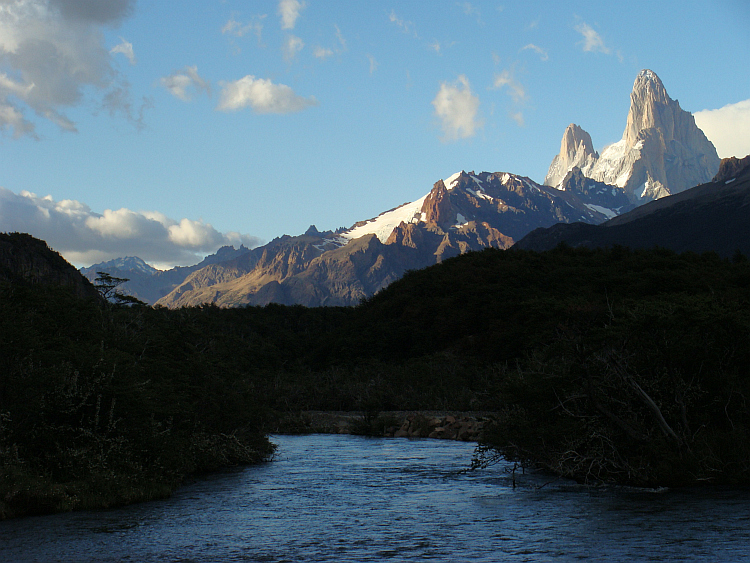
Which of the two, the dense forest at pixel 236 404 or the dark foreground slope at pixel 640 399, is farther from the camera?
the dark foreground slope at pixel 640 399

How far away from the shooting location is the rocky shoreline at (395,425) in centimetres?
4825

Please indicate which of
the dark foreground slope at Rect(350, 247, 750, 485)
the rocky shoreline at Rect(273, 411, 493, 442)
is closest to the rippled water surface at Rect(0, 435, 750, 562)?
the dark foreground slope at Rect(350, 247, 750, 485)

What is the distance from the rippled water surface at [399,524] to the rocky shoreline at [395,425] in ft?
63.8

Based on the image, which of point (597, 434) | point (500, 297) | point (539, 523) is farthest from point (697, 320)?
point (500, 297)

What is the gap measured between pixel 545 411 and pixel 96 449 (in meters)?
16.0

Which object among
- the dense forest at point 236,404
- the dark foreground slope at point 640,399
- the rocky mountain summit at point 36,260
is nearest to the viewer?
the dense forest at point 236,404

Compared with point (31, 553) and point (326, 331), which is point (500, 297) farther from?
point (31, 553)

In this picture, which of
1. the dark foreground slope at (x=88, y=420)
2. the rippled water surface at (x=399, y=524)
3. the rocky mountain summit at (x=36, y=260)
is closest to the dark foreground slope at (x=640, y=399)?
the rippled water surface at (x=399, y=524)

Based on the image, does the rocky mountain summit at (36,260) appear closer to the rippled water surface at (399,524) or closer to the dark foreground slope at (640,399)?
the rippled water surface at (399,524)

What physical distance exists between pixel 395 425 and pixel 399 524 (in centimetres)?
3507

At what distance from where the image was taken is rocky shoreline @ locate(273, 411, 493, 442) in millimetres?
48250

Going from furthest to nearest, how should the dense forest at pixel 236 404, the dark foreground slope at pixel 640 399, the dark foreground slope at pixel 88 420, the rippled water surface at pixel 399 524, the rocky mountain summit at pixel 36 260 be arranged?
the rocky mountain summit at pixel 36 260, the dark foreground slope at pixel 640 399, the dense forest at pixel 236 404, the dark foreground slope at pixel 88 420, the rippled water surface at pixel 399 524

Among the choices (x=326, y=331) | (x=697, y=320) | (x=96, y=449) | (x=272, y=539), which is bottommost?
(x=272, y=539)

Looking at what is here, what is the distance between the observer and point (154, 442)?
25.1 meters
